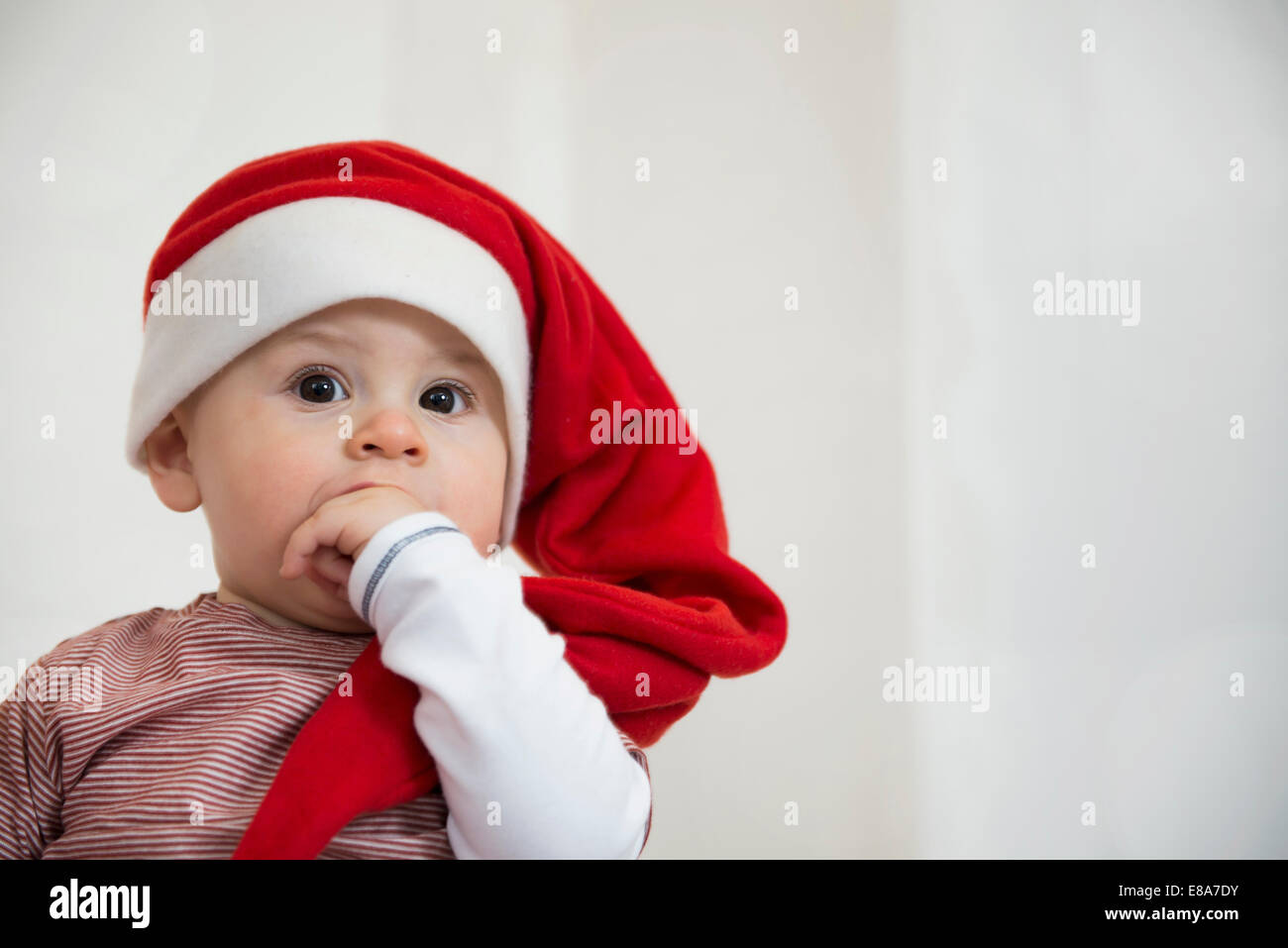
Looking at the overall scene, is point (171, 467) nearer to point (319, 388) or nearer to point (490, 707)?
point (319, 388)

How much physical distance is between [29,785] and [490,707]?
352 mm

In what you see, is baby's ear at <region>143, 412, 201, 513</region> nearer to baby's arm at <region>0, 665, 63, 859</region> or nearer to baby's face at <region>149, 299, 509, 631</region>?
baby's face at <region>149, 299, 509, 631</region>

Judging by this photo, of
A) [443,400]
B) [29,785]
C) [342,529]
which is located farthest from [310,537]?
[29,785]

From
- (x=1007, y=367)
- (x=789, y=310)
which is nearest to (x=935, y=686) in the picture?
(x=1007, y=367)

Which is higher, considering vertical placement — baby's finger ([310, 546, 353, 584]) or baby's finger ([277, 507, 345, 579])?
baby's finger ([277, 507, 345, 579])

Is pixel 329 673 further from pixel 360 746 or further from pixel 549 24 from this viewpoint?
pixel 549 24

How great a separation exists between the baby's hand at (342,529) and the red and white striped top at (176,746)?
3.3 inches

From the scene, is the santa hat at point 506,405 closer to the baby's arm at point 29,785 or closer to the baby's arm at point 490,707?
the baby's arm at point 490,707

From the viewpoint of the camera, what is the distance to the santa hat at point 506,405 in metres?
0.68

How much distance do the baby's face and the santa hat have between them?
22mm

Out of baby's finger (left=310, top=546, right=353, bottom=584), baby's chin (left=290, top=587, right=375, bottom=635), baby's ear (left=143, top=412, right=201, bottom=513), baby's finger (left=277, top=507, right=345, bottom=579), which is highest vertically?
baby's ear (left=143, top=412, right=201, bottom=513)

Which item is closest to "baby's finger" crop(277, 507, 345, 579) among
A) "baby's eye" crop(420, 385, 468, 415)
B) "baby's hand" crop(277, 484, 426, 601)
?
"baby's hand" crop(277, 484, 426, 601)

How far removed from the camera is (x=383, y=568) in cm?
65

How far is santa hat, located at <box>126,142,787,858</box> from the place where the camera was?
2.22 feet
